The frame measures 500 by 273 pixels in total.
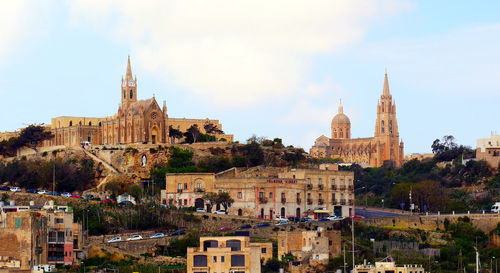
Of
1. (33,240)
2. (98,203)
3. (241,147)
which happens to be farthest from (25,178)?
(33,240)

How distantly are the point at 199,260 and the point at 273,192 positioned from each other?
24.9 m

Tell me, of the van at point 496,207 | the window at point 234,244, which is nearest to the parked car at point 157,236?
the window at point 234,244

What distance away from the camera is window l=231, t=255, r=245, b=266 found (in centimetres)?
8536

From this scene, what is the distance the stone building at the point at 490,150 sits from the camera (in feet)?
469

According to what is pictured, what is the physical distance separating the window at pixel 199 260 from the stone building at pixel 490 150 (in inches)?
2549

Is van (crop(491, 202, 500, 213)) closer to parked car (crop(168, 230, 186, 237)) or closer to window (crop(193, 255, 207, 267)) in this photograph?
parked car (crop(168, 230, 186, 237))

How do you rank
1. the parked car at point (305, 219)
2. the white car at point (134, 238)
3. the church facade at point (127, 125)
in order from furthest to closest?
1. the church facade at point (127, 125)
2. the parked car at point (305, 219)
3. the white car at point (134, 238)

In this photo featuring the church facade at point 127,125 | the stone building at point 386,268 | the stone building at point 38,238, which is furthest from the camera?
the church facade at point 127,125

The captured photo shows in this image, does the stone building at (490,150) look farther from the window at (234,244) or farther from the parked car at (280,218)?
the window at (234,244)

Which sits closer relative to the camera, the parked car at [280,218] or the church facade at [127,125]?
the parked car at [280,218]

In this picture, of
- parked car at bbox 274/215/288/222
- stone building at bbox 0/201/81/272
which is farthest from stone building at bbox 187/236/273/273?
parked car at bbox 274/215/288/222

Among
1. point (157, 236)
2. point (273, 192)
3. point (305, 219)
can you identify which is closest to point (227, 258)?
point (157, 236)

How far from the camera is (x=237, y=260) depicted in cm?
8550

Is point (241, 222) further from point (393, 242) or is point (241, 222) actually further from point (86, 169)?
point (86, 169)
